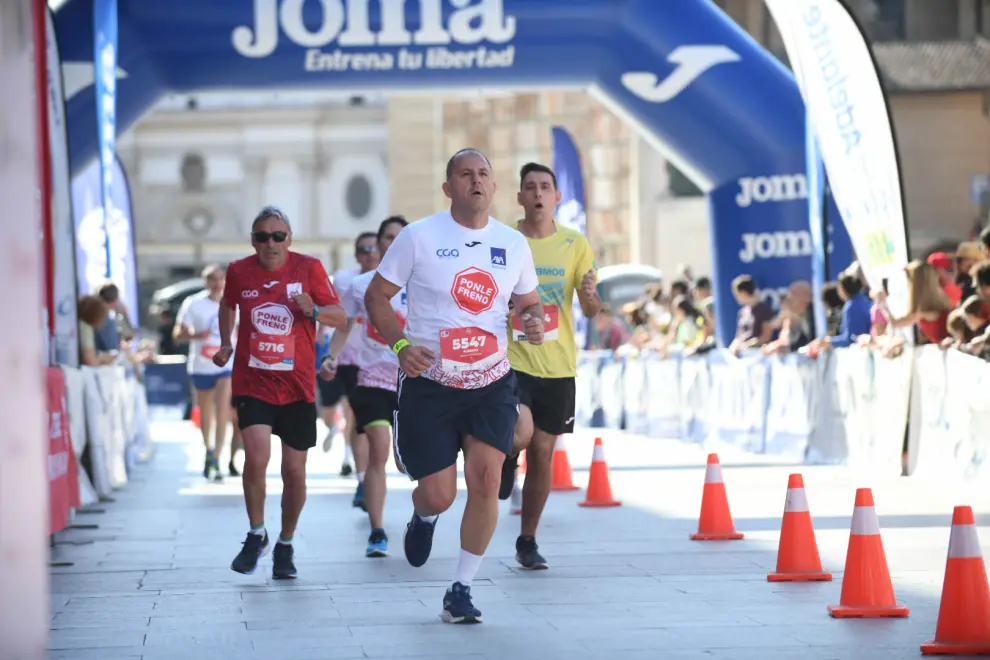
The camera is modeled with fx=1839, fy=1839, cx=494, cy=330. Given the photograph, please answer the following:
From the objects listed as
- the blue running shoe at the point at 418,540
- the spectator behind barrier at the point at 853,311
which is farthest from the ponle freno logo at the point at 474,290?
the spectator behind barrier at the point at 853,311

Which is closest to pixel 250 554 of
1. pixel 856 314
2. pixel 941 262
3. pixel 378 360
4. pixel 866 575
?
pixel 378 360

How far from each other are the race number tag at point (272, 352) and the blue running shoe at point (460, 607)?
1969 mm

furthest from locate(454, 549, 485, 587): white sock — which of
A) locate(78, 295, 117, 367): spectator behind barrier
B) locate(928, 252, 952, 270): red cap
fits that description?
locate(928, 252, 952, 270): red cap

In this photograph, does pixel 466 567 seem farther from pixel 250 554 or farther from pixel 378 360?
pixel 378 360

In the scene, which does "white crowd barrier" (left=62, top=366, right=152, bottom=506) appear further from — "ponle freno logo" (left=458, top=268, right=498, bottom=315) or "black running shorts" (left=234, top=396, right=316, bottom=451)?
"ponle freno logo" (left=458, top=268, right=498, bottom=315)

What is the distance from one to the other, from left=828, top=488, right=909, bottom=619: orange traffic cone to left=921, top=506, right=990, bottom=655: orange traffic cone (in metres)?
0.74

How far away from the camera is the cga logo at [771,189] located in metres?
19.0

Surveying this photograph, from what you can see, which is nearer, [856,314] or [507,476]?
[507,476]

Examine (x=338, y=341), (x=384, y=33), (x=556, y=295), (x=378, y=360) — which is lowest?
(x=378, y=360)

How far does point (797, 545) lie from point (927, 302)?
577cm

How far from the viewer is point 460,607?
708 cm

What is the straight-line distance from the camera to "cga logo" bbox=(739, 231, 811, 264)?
62.5 ft

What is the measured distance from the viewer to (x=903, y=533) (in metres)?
10.1

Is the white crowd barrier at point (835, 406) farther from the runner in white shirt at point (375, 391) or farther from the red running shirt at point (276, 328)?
the red running shirt at point (276, 328)
